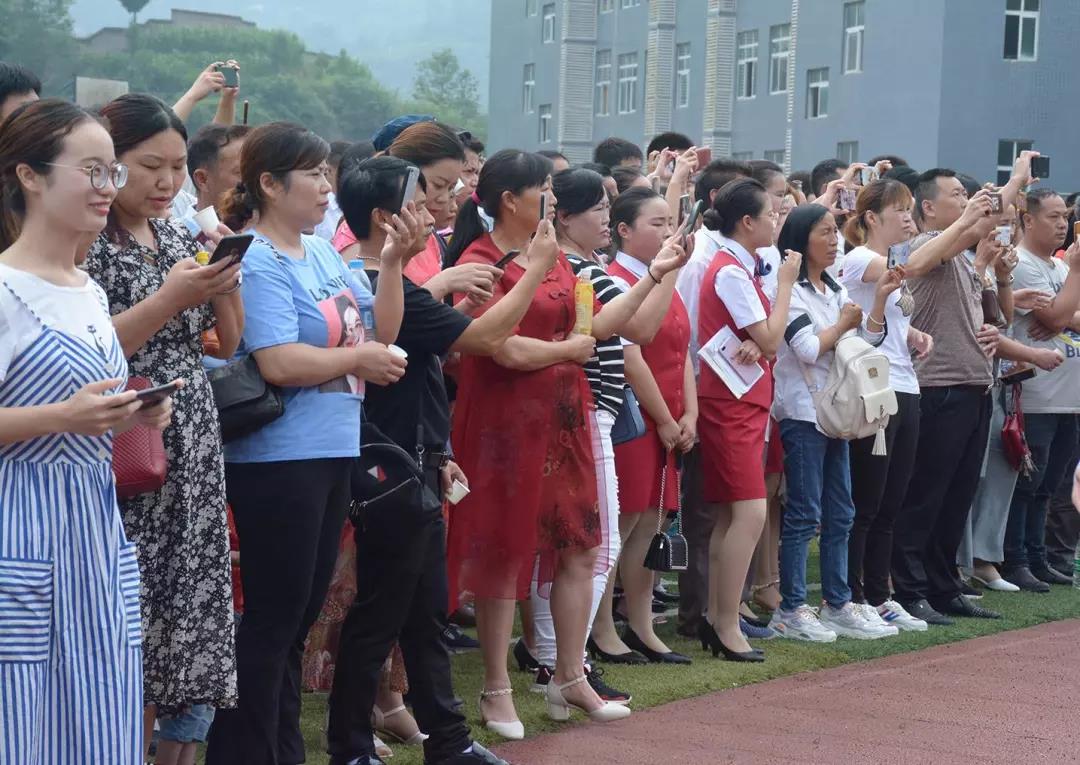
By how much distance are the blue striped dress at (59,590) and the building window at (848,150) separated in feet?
131

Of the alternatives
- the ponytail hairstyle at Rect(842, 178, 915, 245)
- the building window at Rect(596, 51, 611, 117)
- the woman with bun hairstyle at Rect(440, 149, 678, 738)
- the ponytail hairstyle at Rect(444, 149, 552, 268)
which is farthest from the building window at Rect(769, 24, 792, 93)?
the woman with bun hairstyle at Rect(440, 149, 678, 738)

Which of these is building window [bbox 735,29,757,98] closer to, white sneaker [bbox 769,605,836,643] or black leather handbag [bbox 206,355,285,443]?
white sneaker [bbox 769,605,836,643]

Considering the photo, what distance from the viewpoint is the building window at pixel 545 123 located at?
61.1m

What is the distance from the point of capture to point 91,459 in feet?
12.4

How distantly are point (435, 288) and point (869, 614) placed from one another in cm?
379

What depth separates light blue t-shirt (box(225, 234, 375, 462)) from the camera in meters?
4.66

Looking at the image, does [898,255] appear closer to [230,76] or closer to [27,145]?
[230,76]

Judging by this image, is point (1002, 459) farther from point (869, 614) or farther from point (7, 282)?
point (7, 282)

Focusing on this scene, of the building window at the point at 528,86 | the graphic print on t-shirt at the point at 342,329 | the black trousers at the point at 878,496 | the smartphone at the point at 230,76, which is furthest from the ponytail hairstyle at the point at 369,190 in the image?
the building window at the point at 528,86

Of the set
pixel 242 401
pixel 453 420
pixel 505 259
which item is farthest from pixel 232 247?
pixel 453 420

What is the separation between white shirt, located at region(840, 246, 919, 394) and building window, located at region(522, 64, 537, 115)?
2154 inches

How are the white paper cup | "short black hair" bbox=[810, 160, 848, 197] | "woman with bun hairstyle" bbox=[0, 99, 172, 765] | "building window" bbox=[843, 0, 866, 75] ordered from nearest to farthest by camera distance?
1. "woman with bun hairstyle" bbox=[0, 99, 172, 765]
2. the white paper cup
3. "short black hair" bbox=[810, 160, 848, 197]
4. "building window" bbox=[843, 0, 866, 75]

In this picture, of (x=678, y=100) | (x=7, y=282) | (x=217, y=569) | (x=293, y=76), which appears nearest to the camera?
(x=7, y=282)

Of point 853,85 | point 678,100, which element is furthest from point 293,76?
point 853,85
